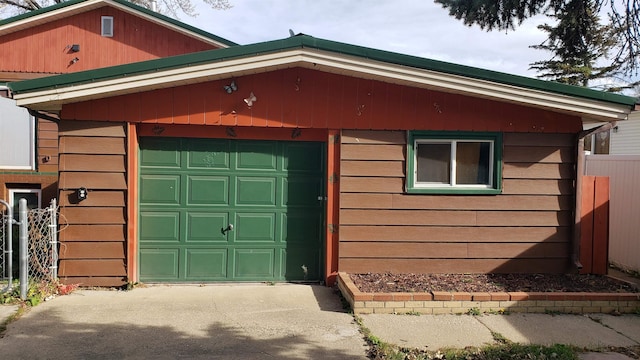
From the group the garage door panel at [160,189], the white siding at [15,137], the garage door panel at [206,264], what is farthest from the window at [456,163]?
the white siding at [15,137]

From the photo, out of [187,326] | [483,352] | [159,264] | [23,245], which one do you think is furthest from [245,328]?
[23,245]

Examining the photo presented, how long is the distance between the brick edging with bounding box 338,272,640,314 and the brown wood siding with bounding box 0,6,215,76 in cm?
757

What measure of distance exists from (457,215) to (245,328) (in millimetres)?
3302

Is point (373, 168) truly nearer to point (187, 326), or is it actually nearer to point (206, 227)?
point (206, 227)

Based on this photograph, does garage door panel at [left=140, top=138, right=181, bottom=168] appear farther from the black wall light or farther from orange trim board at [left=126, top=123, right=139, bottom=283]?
the black wall light

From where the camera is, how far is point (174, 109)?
6289 mm

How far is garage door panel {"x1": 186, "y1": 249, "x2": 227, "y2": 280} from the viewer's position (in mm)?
6688

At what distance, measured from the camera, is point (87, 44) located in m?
10.6

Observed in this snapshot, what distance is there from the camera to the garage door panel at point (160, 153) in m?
6.52

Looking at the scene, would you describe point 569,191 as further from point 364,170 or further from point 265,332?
point 265,332

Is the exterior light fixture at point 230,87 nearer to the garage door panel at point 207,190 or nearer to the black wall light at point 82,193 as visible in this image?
the garage door panel at point 207,190

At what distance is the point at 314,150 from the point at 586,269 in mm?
4120

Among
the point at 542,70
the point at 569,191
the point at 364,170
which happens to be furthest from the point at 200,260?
the point at 542,70

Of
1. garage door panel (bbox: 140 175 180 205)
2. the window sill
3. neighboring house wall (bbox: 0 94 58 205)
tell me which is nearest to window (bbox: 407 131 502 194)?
the window sill
